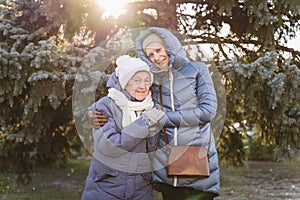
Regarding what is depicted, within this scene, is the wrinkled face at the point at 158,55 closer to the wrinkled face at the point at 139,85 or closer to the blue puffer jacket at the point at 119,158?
the wrinkled face at the point at 139,85

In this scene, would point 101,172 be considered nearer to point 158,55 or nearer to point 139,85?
point 139,85

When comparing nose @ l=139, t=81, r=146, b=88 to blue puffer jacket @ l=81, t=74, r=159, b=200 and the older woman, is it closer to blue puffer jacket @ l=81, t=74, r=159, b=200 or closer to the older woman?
the older woman

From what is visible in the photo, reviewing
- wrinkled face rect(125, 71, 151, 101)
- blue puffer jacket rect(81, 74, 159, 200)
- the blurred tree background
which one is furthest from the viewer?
the blurred tree background

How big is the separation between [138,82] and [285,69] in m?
2.47

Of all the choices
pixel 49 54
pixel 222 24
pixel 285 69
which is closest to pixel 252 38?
pixel 222 24

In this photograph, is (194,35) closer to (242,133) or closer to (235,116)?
(235,116)

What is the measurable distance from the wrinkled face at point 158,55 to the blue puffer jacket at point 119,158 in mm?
300

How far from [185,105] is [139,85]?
1.06ft

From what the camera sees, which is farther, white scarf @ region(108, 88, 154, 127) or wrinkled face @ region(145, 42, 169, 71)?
wrinkled face @ region(145, 42, 169, 71)

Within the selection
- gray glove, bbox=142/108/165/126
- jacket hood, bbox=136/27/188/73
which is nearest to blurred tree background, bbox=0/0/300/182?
jacket hood, bbox=136/27/188/73

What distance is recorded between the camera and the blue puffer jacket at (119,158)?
3295 millimetres

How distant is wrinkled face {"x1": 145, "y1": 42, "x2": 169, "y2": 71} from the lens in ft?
11.6

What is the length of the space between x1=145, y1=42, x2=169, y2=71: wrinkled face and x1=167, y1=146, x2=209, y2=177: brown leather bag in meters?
0.56

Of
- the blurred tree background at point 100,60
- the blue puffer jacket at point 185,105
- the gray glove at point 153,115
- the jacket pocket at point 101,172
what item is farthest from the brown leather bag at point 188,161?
the blurred tree background at point 100,60
